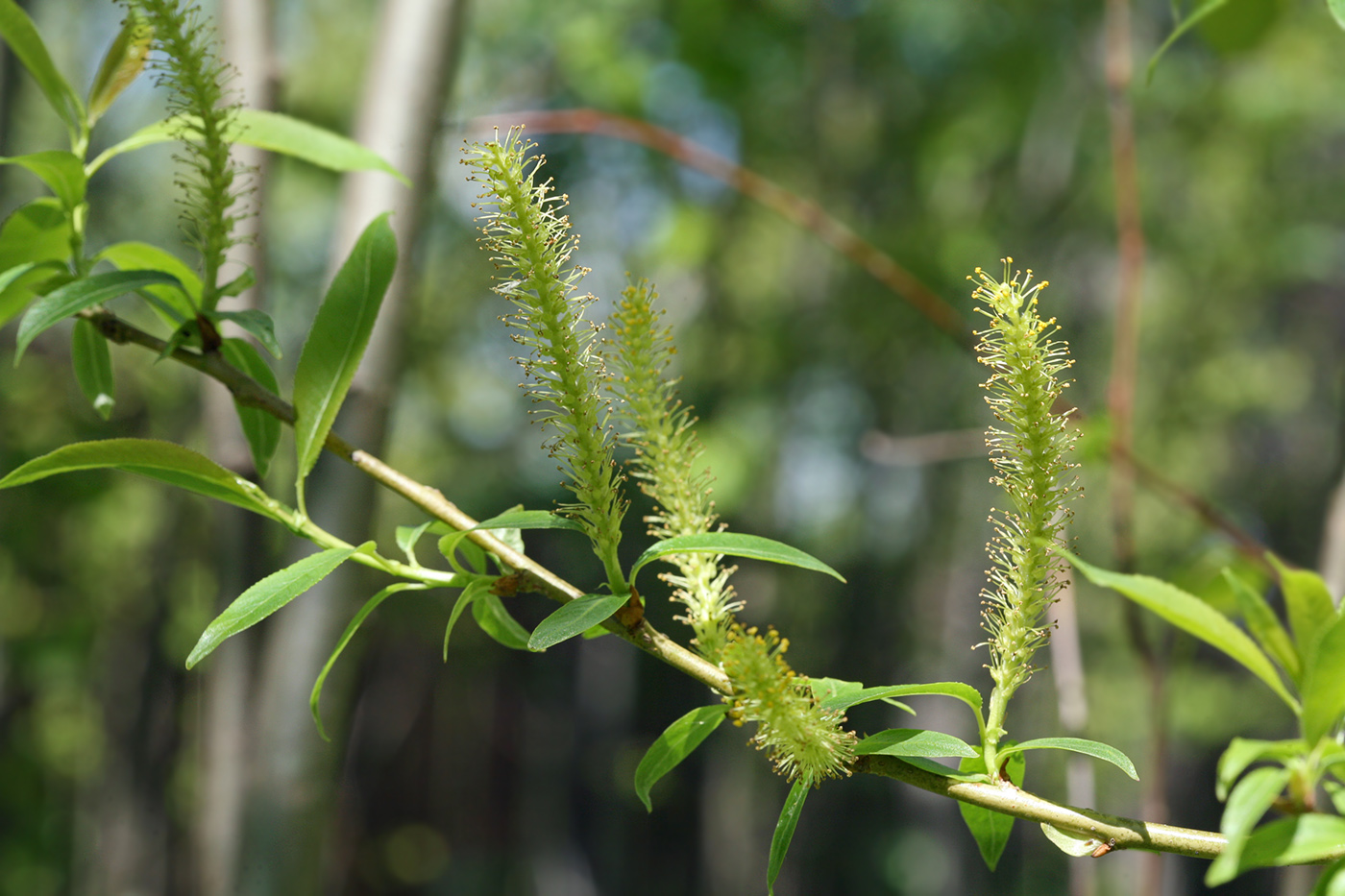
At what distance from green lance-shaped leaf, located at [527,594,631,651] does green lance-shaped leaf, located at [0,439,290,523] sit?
0.14 metres

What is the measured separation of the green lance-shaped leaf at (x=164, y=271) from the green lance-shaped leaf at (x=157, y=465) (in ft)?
0.25

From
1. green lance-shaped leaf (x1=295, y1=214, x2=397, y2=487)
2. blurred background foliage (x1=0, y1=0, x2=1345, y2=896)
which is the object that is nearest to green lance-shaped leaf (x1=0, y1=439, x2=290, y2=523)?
green lance-shaped leaf (x1=295, y1=214, x2=397, y2=487)

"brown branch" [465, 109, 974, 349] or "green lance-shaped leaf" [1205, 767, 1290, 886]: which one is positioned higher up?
"brown branch" [465, 109, 974, 349]

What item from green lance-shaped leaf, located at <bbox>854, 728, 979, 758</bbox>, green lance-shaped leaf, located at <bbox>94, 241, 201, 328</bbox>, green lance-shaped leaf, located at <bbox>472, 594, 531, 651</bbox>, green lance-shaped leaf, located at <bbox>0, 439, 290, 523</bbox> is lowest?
green lance-shaped leaf, located at <bbox>854, 728, 979, 758</bbox>

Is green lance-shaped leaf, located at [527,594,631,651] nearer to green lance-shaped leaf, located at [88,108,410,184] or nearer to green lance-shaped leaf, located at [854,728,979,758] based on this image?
green lance-shaped leaf, located at [854,728,979,758]

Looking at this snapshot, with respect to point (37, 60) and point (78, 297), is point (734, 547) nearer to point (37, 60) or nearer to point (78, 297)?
point (78, 297)

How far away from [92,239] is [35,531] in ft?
4.81

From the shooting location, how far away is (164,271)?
436mm

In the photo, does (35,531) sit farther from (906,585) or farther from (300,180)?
(906,585)

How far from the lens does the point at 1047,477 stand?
0.97 feet

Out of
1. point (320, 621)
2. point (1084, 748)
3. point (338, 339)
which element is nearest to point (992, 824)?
point (1084, 748)

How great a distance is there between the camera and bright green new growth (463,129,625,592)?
1.02 feet

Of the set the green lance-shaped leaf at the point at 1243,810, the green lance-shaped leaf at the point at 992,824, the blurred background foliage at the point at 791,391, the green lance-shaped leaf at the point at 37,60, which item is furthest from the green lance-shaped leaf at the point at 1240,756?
the blurred background foliage at the point at 791,391

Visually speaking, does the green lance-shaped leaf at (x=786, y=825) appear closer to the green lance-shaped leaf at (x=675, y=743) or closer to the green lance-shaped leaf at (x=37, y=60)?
the green lance-shaped leaf at (x=675, y=743)
